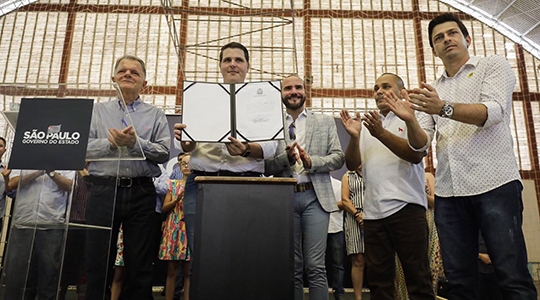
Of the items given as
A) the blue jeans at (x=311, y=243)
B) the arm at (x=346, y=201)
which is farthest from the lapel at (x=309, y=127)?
the arm at (x=346, y=201)

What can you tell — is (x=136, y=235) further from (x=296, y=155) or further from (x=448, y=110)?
(x=448, y=110)

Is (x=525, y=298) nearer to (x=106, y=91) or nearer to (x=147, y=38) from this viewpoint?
(x=106, y=91)

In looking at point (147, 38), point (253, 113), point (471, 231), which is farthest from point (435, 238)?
point (147, 38)

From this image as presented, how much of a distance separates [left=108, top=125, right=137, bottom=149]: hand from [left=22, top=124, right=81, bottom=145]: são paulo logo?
257 mm

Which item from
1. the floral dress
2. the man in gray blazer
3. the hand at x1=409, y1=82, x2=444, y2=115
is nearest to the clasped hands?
the man in gray blazer

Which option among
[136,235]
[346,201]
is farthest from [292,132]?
[346,201]

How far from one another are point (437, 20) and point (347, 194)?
2.05 meters

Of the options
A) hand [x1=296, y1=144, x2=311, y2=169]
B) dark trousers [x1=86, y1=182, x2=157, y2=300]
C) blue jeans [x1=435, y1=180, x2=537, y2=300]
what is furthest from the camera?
hand [x1=296, y1=144, x2=311, y2=169]

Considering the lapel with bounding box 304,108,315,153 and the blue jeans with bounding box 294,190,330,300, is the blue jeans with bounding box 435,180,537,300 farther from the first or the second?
the lapel with bounding box 304,108,315,153

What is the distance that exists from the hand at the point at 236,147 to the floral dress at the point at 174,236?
1436 millimetres

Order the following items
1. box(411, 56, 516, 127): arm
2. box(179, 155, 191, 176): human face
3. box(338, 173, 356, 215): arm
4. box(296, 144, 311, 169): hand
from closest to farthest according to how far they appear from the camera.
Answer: box(411, 56, 516, 127): arm → box(296, 144, 311, 169): hand → box(179, 155, 191, 176): human face → box(338, 173, 356, 215): arm

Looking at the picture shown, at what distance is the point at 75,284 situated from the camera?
161 centimetres

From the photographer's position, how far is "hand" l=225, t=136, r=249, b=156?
1902mm

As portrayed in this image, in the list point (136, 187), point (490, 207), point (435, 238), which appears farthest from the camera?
point (435, 238)
